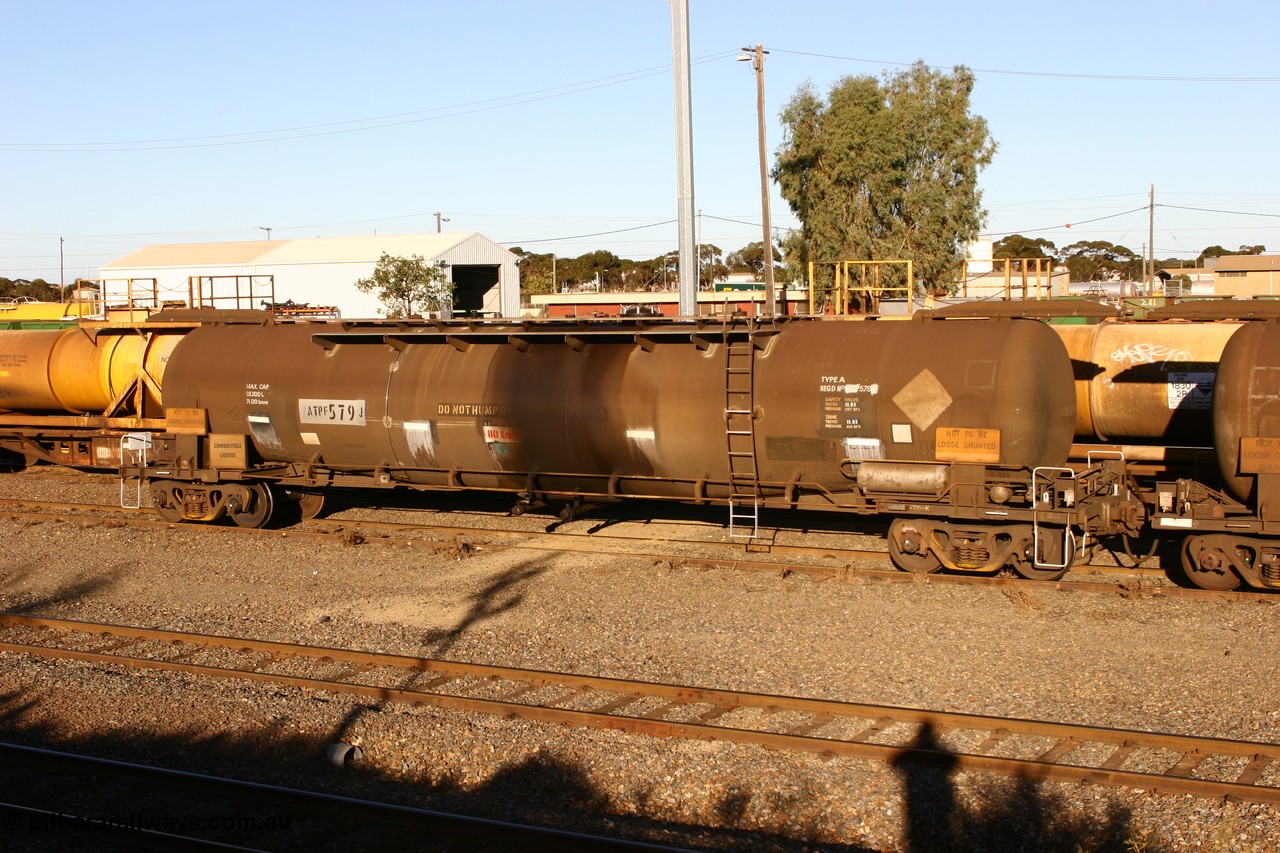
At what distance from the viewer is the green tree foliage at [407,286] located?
45156mm

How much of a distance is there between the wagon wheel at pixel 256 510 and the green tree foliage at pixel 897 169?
31862 millimetres

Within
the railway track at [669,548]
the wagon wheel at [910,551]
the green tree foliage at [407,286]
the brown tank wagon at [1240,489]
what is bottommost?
the railway track at [669,548]

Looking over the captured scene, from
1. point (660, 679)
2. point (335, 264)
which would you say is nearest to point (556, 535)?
point (660, 679)

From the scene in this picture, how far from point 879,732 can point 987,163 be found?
134 feet

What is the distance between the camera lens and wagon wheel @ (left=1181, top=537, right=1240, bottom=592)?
38.9 ft

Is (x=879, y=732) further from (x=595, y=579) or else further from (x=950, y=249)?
(x=950, y=249)

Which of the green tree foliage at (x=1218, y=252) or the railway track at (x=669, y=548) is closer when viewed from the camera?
the railway track at (x=669, y=548)

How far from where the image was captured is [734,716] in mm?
8312

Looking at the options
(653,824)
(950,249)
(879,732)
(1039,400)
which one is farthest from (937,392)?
(950,249)

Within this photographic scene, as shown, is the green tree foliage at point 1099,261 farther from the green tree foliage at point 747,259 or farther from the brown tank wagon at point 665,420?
the brown tank wagon at point 665,420

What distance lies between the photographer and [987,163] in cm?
4419

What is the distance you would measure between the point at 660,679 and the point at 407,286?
3842cm

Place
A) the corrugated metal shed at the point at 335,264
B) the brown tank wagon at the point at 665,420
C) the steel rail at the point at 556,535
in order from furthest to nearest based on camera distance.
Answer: the corrugated metal shed at the point at 335,264, the steel rail at the point at 556,535, the brown tank wagon at the point at 665,420

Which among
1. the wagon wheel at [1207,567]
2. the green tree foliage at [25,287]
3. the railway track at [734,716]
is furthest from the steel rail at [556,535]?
the green tree foliage at [25,287]
